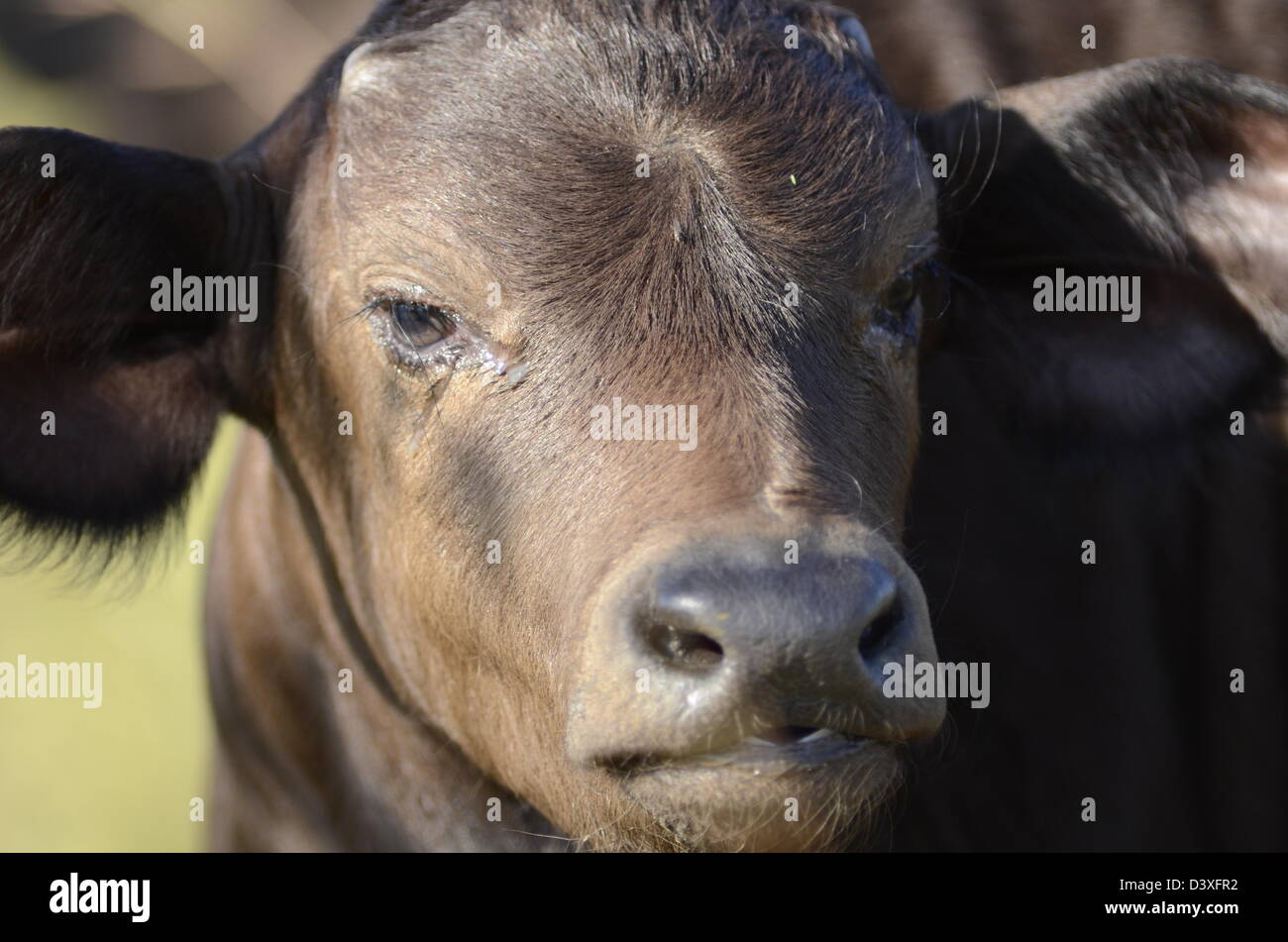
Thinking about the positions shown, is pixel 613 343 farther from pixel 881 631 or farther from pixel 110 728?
pixel 110 728

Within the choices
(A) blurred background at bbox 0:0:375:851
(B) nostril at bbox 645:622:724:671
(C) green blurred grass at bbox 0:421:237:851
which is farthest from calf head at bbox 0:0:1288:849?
(C) green blurred grass at bbox 0:421:237:851

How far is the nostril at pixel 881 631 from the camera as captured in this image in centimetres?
273

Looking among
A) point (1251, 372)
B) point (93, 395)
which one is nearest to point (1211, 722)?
point (1251, 372)

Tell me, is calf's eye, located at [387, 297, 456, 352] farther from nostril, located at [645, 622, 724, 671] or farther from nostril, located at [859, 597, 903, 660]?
nostril, located at [859, 597, 903, 660]

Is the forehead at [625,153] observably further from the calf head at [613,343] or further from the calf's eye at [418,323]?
the calf's eye at [418,323]

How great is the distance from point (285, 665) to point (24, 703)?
412 centimetres

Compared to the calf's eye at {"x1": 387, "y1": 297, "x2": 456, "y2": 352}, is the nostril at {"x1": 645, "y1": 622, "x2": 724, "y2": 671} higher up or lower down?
lower down

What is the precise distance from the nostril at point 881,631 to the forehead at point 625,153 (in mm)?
866

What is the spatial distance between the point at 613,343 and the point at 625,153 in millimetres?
478

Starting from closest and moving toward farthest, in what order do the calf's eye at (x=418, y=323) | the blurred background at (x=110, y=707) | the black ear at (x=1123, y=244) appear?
the calf's eye at (x=418, y=323) → the black ear at (x=1123, y=244) → the blurred background at (x=110, y=707)

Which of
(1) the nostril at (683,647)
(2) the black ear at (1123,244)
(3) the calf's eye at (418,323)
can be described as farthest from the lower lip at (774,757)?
(2) the black ear at (1123,244)

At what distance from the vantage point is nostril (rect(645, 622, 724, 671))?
2.68 metres

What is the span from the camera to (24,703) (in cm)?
777

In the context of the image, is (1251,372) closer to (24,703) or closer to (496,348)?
(496,348)
